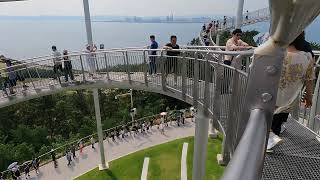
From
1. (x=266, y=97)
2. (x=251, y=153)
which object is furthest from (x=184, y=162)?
(x=251, y=153)

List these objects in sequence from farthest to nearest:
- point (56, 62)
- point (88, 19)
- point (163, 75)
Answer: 1. point (88, 19)
2. point (56, 62)
3. point (163, 75)

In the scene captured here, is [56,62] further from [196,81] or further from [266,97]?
[266,97]

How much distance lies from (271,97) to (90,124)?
36580mm

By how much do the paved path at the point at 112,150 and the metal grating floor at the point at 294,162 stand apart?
16871mm

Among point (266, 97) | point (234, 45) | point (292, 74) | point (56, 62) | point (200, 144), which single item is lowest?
point (200, 144)

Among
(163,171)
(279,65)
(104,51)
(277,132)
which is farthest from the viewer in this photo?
(163,171)

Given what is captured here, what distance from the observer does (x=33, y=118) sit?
41.9m

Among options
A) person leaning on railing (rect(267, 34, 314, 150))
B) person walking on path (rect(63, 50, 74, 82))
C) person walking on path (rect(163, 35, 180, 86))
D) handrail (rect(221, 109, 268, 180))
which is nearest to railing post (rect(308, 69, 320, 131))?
person leaning on railing (rect(267, 34, 314, 150))

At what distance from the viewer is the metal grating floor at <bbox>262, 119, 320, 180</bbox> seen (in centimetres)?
293

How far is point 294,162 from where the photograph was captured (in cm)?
322

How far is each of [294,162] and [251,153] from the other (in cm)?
223

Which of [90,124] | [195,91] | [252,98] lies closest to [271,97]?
[252,98]

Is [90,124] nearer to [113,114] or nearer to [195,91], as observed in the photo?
[113,114]

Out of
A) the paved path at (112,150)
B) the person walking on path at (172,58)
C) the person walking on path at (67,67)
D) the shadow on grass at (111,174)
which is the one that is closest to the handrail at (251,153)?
the person walking on path at (172,58)
